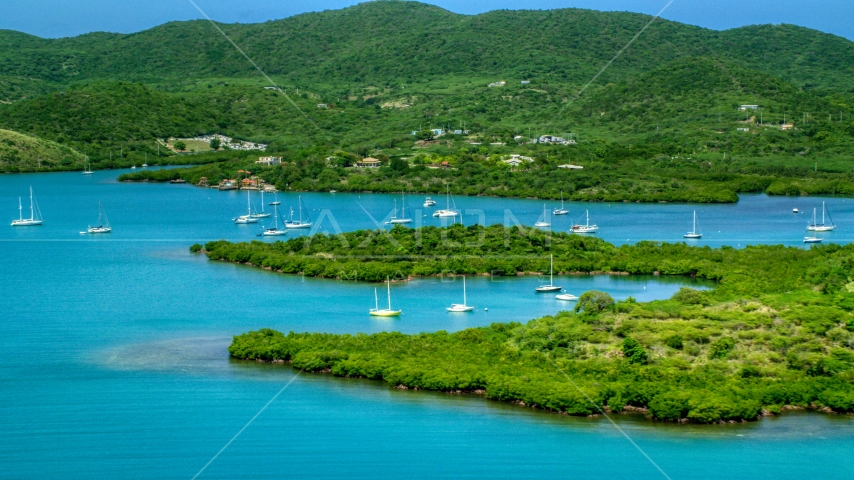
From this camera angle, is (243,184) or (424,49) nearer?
(243,184)

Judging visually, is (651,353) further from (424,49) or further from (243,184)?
(424,49)

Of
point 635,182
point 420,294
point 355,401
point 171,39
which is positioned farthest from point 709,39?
point 355,401

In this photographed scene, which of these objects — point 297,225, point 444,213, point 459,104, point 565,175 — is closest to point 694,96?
point 459,104

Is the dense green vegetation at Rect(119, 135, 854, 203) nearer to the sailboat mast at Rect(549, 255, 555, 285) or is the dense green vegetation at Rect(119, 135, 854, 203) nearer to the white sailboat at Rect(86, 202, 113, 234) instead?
the white sailboat at Rect(86, 202, 113, 234)

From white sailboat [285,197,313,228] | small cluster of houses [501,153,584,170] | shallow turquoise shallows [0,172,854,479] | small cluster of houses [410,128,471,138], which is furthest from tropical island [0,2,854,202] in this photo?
shallow turquoise shallows [0,172,854,479]

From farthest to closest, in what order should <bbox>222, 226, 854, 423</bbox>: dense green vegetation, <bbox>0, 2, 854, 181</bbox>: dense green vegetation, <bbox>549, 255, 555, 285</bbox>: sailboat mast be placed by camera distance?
<bbox>0, 2, 854, 181</bbox>: dense green vegetation
<bbox>549, 255, 555, 285</bbox>: sailboat mast
<bbox>222, 226, 854, 423</bbox>: dense green vegetation

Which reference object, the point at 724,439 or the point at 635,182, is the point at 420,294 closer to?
the point at 724,439
